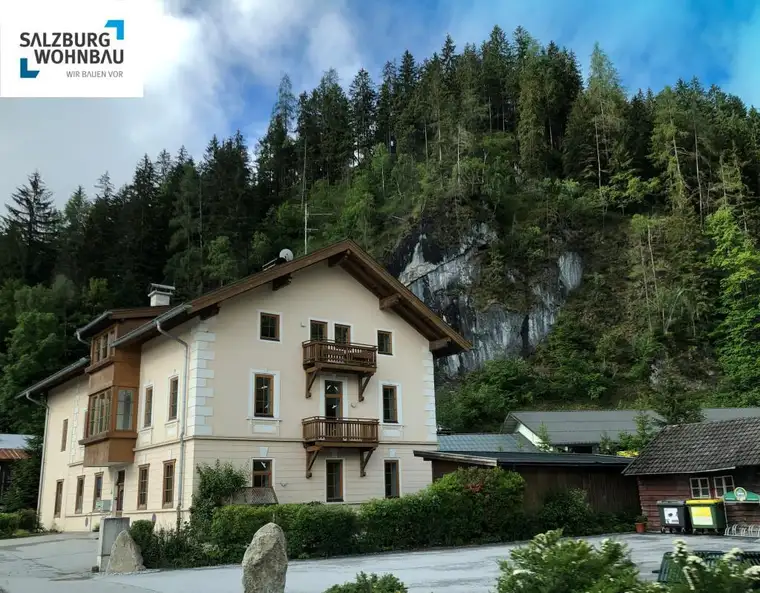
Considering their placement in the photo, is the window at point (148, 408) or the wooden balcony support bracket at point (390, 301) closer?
the window at point (148, 408)

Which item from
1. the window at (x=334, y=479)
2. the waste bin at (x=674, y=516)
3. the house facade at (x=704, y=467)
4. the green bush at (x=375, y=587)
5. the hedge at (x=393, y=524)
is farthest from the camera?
the window at (x=334, y=479)

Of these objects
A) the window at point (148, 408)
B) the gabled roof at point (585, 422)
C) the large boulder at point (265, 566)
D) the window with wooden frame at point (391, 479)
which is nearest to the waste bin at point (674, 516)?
the window with wooden frame at point (391, 479)

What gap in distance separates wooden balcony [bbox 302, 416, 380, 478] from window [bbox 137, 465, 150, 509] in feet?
18.9

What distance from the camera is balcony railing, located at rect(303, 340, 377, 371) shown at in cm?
2461

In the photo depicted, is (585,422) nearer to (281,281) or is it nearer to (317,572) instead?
(281,281)

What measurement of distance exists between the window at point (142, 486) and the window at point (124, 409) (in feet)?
5.80

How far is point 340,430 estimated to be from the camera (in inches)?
953

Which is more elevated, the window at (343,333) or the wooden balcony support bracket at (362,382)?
the window at (343,333)

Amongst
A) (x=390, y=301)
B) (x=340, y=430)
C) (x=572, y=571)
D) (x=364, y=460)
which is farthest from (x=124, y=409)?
(x=572, y=571)

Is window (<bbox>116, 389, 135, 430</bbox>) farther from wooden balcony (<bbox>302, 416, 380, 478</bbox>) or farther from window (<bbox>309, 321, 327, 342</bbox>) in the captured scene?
window (<bbox>309, 321, 327, 342</bbox>)

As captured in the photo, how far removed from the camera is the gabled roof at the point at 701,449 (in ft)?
69.3

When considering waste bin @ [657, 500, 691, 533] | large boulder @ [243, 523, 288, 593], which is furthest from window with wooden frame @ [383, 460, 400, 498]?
large boulder @ [243, 523, 288, 593]

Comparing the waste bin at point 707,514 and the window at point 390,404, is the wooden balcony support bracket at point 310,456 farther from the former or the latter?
the waste bin at point 707,514

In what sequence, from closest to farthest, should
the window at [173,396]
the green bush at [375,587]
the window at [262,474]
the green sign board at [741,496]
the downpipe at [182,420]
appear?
the green bush at [375,587], the green sign board at [741,496], the downpipe at [182,420], the window at [262,474], the window at [173,396]
